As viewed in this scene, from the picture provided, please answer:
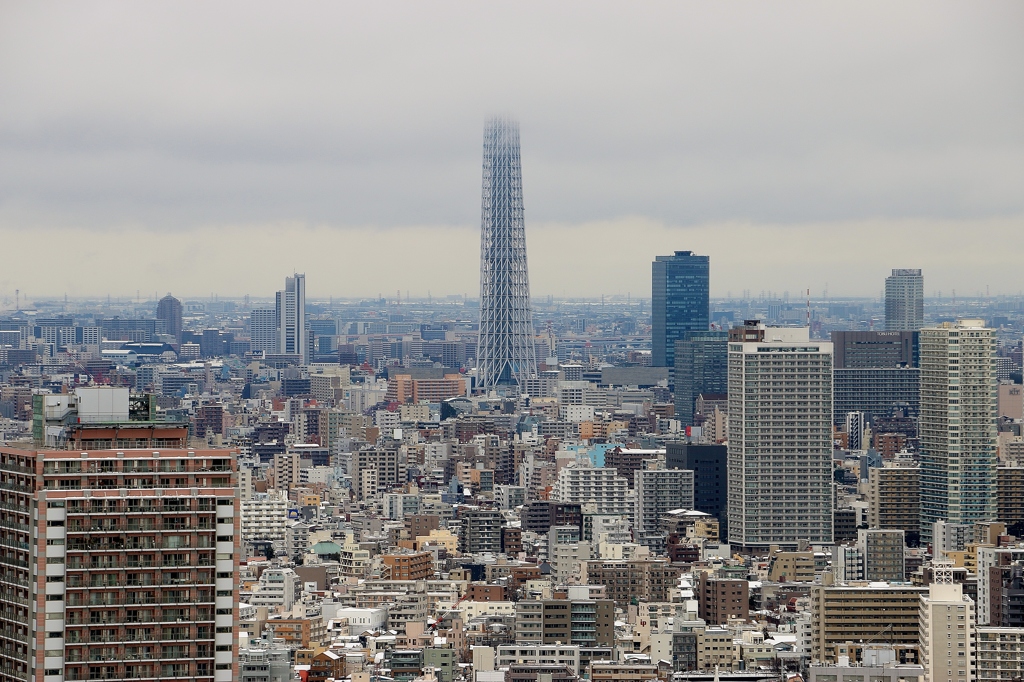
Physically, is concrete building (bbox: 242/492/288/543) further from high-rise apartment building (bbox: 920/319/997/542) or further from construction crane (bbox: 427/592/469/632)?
high-rise apartment building (bbox: 920/319/997/542)

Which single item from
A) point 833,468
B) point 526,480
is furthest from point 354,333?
point 833,468

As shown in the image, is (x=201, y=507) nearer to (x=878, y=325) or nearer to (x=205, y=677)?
(x=205, y=677)

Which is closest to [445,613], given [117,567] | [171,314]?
[117,567]

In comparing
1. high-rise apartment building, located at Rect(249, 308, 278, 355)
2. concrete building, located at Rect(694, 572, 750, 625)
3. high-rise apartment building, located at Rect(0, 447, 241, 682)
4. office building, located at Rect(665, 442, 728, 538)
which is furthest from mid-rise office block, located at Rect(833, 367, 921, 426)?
high-rise apartment building, located at Rect(0, 447, 241, 682)

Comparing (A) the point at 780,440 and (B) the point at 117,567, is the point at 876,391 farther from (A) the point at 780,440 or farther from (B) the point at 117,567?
(B) the point at 117,567

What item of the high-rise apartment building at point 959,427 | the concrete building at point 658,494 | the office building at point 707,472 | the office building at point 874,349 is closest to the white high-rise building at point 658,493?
the concrete building at point 658,494

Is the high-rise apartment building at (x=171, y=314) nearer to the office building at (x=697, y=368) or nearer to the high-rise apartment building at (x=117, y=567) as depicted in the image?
the office building at (x=697, y=368)
